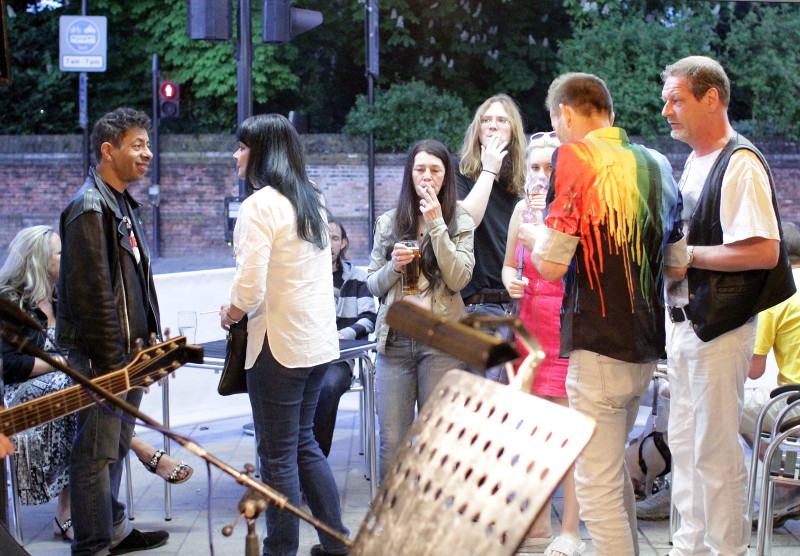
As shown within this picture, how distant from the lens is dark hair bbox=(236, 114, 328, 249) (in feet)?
11.6

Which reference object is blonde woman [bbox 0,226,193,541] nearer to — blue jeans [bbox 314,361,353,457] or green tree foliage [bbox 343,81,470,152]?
blue jeans [bbox 314,361,353,457]

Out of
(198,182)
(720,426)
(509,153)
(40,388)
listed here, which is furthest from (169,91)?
(720,426)

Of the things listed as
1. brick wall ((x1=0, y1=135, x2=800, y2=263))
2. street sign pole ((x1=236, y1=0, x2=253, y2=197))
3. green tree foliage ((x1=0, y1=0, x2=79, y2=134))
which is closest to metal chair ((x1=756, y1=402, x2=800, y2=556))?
street sign pole ((x1=236, y1=0, x2=253, y2=197))

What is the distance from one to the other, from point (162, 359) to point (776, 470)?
7.72ft

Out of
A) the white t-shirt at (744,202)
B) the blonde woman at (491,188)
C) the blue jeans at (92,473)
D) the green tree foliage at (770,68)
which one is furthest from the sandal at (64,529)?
the green tree foliage at (770,68)

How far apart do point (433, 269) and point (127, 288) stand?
119cm

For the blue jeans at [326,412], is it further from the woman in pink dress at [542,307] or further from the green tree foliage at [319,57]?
the green tree foliage at [319,57]

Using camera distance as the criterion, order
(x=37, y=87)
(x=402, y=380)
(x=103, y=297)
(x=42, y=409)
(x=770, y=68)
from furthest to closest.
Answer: (x=37, y=87) → (x=770, y=68) → (x=402, y=380) → (x=103, y=297) → (x=42, y=409)

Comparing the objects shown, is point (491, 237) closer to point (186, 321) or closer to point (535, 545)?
point (535, 545)

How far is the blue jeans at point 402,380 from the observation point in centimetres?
382

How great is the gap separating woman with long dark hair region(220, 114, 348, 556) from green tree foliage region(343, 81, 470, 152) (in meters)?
12.8

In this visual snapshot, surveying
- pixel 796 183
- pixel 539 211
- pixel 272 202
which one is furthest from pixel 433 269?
pixel 796 183

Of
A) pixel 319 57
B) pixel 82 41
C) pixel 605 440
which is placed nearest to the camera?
pixel 605 440

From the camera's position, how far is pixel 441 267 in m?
3.79
